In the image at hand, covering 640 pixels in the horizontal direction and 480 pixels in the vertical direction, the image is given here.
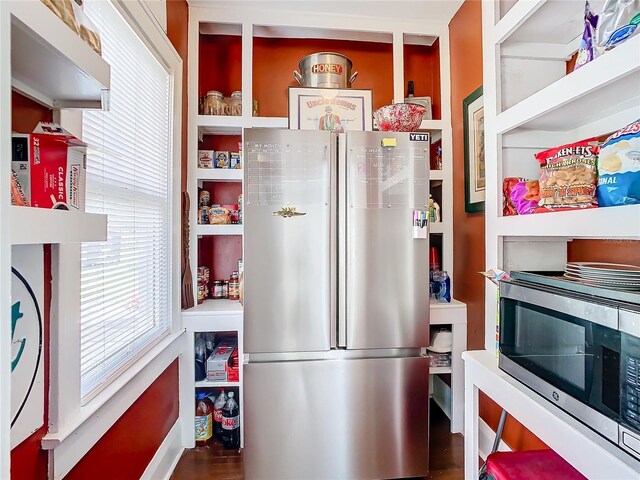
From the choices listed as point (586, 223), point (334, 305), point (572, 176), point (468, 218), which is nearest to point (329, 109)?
point (468, 218)

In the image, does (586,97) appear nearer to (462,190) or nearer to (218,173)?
(462,190)

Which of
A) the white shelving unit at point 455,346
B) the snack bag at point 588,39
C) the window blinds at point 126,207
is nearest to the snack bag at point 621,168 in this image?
the snack bag at point 588,39

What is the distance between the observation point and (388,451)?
167 centimetres

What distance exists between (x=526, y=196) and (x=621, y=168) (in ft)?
1.41

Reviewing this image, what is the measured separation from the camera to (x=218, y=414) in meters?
2.04

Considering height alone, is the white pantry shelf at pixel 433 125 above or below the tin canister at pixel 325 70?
below

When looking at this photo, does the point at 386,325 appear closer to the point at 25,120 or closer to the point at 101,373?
the point at 101,373

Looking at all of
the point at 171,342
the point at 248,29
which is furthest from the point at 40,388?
the point at 248,29

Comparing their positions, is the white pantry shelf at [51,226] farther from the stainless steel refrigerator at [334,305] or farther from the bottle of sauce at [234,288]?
the bottle of sauce at [234,288]

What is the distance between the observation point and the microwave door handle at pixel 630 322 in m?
0.73

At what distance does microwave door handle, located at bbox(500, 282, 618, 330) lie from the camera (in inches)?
31.5

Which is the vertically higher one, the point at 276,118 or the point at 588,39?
the point at 276,118

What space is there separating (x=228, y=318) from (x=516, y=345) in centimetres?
148

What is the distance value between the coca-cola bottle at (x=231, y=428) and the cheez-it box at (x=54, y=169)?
5.42ft
